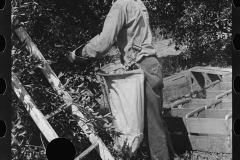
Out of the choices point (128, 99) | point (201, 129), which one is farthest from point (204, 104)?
point (128, 99)

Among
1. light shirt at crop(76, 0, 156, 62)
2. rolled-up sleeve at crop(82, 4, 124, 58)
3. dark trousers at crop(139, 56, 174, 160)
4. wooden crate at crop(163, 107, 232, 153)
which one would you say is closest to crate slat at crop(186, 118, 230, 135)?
wooden crate at crop(163, 107, 232, 153)

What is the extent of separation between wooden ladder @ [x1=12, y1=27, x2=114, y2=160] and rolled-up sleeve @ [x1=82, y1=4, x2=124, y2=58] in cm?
19

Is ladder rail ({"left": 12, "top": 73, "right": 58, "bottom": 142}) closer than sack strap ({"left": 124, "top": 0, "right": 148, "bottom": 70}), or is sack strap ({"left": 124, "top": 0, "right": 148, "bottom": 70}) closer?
ladder rail ({"left": 12, "top": 73, "right": 58, "bottom": 142})

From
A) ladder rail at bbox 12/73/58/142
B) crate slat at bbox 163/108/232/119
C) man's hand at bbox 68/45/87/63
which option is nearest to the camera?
ladder rail at bbox 12/73/58/142

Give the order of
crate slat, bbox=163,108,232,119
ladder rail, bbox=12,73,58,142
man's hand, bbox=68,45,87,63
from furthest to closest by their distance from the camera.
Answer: crate slat, bbox=163,108,232,119 < man's hand, bbox=68,45,87,63 < ladder rail, bbox=12,73,58,142

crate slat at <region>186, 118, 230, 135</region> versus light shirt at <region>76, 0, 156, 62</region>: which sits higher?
light shirt at <region>76, 0, 156, 62</region>

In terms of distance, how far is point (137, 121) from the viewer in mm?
2244

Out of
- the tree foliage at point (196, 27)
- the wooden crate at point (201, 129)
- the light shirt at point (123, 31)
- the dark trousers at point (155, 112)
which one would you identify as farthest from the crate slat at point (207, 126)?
the light shirt at point (123, 31)

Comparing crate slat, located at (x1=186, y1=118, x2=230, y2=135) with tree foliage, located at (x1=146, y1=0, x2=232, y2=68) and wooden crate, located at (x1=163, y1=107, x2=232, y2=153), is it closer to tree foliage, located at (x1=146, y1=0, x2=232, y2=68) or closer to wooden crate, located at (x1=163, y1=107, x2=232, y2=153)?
wooden crate, located at (x1=163, y1=107, x2=232, y2=153)

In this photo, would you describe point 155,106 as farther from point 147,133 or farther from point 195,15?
point 195,15

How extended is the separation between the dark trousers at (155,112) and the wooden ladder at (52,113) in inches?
8.8

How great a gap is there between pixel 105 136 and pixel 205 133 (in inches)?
19.0

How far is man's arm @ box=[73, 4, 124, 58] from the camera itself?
221 cm

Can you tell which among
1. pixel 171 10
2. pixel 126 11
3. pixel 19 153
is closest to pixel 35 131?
pixel 19 153
